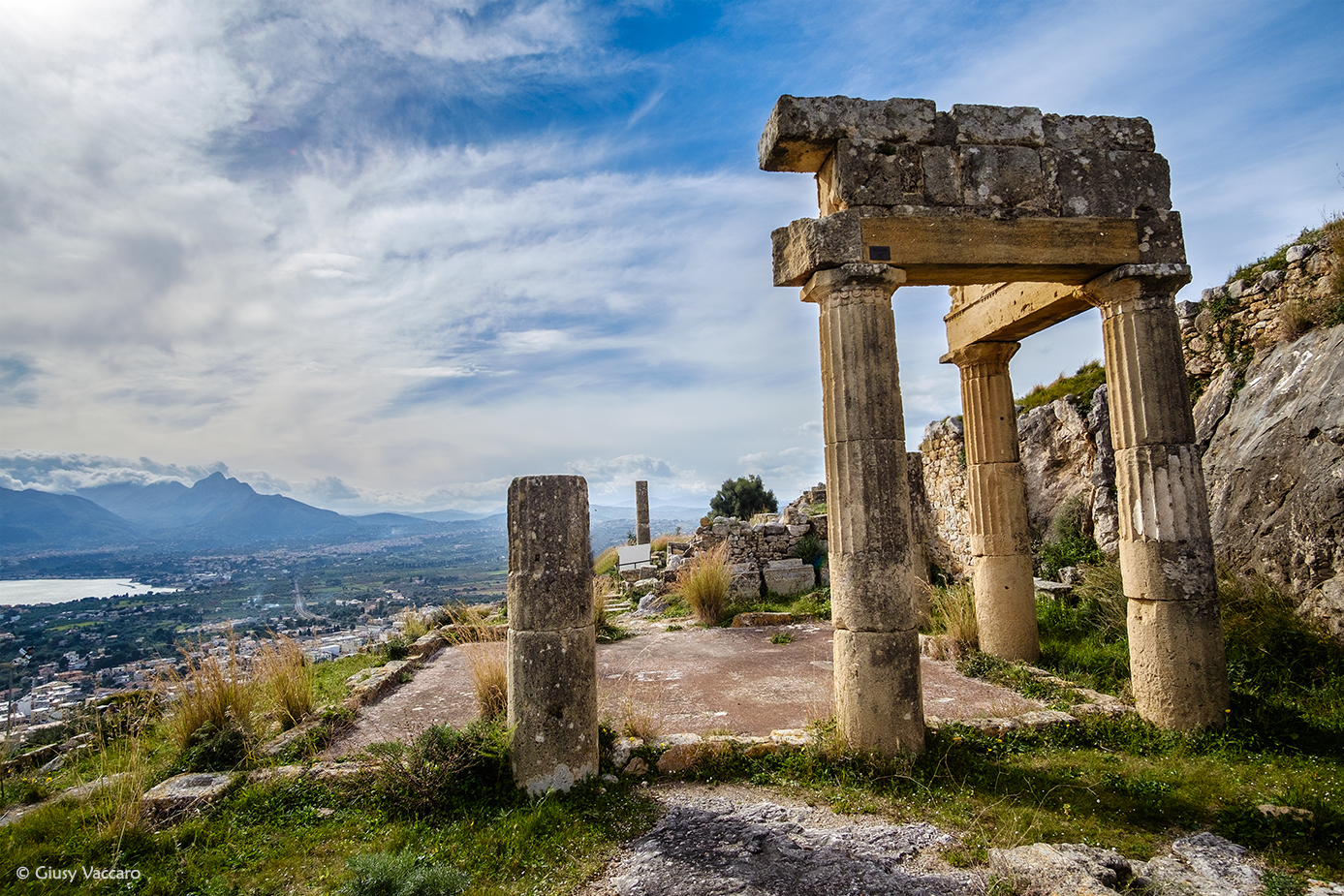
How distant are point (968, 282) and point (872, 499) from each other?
2.74m

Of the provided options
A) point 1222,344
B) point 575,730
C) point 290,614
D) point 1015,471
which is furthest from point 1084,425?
point 290,614

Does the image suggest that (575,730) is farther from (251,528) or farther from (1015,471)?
(251,528)

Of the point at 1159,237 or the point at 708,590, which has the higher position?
the point at 1159,237

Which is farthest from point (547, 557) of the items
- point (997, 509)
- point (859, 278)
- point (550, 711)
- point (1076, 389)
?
point (1076, 389)

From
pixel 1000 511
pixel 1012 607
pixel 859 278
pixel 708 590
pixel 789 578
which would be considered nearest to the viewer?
pixel 859 278

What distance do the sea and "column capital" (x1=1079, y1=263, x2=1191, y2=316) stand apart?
2115 centimetres

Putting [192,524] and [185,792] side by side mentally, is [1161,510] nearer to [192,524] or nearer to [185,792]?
[185,792]

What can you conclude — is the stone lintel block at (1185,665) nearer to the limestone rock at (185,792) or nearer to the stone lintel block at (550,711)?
the stone lintel block at (550,711)

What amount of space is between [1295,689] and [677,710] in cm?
587

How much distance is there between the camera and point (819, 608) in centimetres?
1188

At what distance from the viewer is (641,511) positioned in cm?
2569

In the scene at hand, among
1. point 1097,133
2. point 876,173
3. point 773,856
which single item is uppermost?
point 1097,133

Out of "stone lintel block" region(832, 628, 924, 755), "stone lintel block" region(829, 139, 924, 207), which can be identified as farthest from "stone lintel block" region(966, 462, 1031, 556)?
"stone lintel block" region(829, 139, 924, 207)

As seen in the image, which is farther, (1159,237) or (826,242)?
(1159,237)
